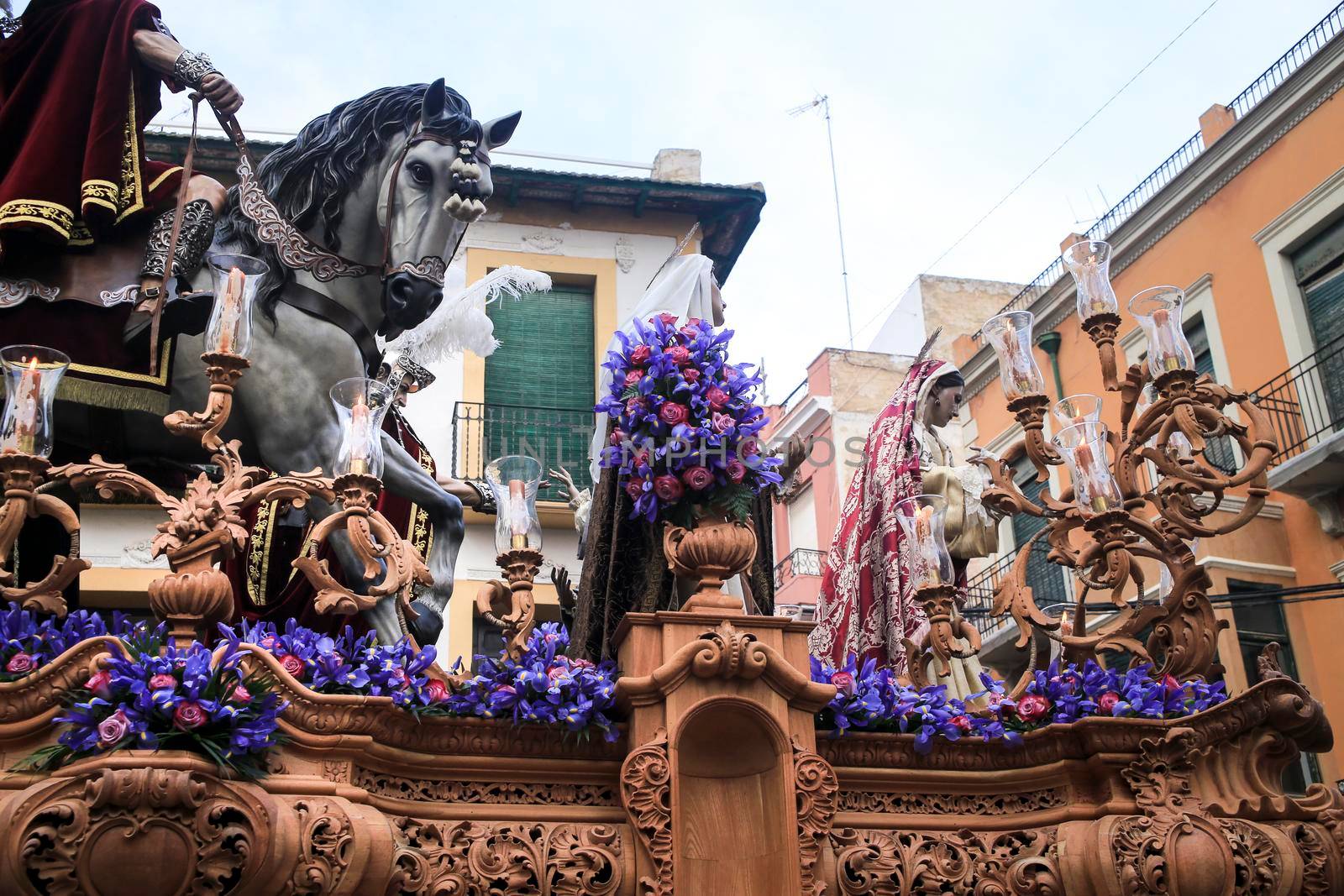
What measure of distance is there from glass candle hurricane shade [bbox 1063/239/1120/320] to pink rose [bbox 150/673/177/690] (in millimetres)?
4199

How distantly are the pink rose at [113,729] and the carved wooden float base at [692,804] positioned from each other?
0.20 feet

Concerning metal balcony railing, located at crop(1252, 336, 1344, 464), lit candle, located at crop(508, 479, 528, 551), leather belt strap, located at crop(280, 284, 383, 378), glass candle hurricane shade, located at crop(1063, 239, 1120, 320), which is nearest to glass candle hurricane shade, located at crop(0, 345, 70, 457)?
leather belt strap, located at crop(280, 284, 383, 378)

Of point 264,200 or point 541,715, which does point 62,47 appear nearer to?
point 264,200

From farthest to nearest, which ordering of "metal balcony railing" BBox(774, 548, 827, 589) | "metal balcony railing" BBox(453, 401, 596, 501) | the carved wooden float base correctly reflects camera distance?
1. "metal balcony railing" BBox(774, 548, 827, 589)
2. "metal balcony railing" BBox(453, 401, 596, 501)
3. the carved wooden float base

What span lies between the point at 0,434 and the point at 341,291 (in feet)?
7.14

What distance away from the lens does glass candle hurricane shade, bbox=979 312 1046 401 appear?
6.40m

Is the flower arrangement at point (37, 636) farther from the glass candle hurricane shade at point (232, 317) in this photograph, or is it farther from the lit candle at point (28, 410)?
the glass candle hurricane shade at point (232, 317)

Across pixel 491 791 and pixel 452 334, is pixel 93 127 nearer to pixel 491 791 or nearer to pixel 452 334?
pixel 452 334

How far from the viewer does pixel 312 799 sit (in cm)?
468

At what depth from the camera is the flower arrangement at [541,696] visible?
519 cm

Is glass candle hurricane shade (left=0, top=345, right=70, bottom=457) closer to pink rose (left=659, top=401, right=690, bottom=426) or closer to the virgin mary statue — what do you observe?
pink rose (left=659, top=401, right=690, bottom=426)

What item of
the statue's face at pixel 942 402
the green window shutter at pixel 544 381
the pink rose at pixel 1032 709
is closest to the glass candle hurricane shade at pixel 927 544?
the pink rose at pixel 1032 709

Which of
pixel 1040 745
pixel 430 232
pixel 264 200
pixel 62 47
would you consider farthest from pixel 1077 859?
pixel 62 47

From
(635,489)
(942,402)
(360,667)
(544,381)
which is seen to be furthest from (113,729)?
(544,381)
